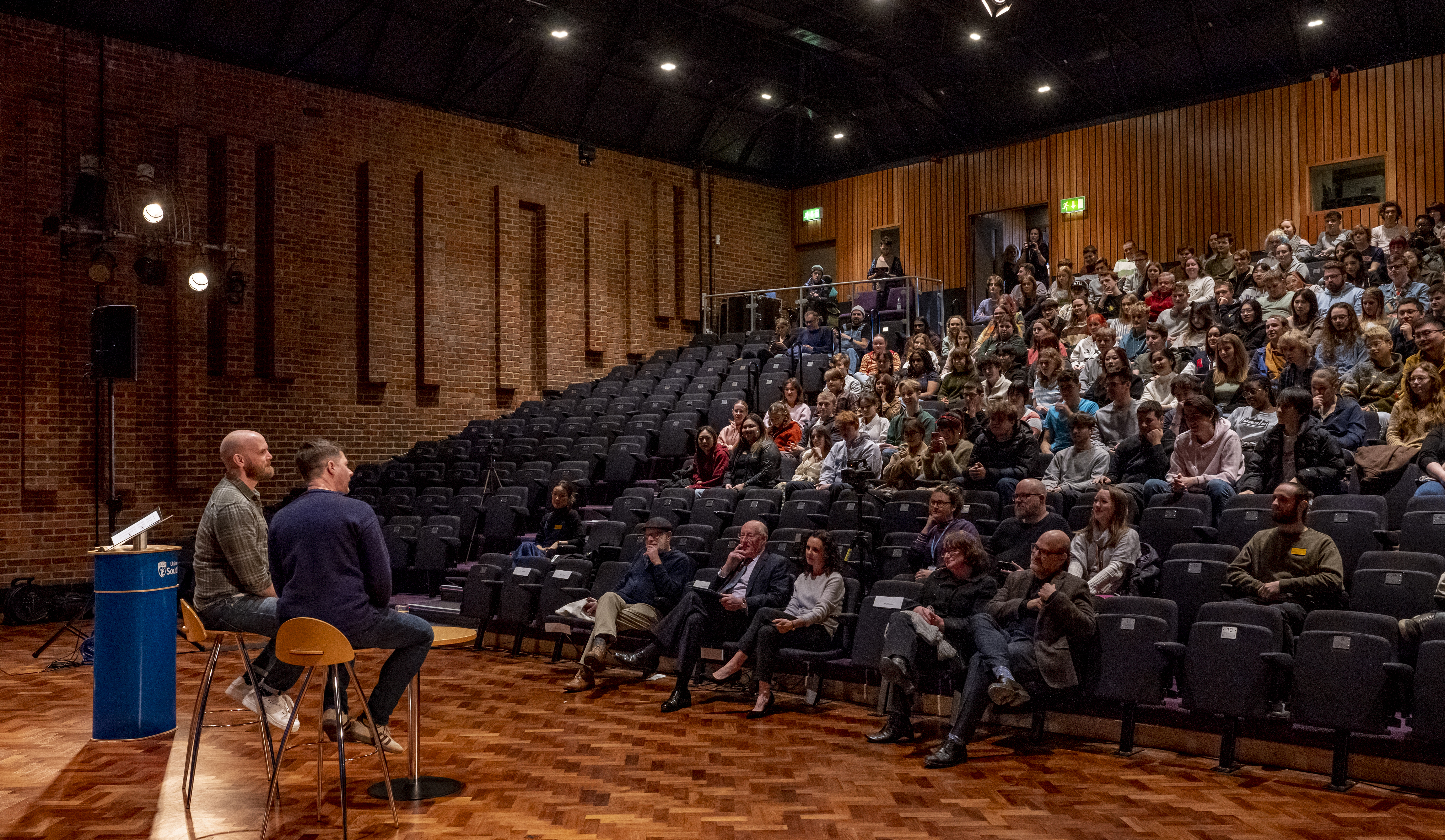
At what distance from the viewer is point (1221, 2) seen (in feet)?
34.4

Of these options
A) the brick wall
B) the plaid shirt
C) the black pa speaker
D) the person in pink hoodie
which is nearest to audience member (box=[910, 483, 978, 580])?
the person in pink hoodie

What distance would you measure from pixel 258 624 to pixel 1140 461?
4.51m

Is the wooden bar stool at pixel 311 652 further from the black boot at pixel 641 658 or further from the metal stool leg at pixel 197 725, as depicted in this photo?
the black boot at pixel 641 658

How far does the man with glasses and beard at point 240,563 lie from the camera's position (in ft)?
11.9

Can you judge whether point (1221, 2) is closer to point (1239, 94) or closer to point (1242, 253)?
point (1239, 94)

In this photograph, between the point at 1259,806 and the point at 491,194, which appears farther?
the point at 491,194

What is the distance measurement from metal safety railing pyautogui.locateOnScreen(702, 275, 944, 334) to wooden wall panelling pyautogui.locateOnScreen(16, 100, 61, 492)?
7.10 meters

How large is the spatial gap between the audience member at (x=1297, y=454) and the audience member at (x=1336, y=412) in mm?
69

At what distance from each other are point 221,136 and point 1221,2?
32.3ft

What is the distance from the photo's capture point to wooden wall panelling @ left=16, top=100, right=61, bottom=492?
8.87 metres

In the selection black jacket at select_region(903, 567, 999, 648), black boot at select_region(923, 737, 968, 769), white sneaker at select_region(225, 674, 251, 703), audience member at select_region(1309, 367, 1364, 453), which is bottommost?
black boot at select_region(923, 737, 968, 769)

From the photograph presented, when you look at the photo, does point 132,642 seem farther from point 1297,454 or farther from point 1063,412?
point 1297,454

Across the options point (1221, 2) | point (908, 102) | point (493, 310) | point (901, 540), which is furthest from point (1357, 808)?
point (908, 102)

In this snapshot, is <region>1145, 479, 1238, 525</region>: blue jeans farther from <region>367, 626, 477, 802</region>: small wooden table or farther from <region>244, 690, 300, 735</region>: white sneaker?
<region>244, 690, 300, 735</region>: white sneaker
